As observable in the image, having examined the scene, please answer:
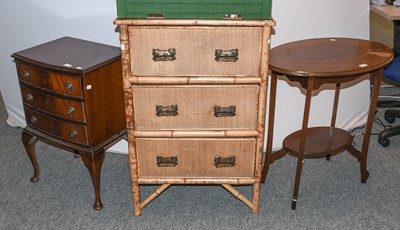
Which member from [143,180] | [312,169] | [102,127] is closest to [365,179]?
[312,169]

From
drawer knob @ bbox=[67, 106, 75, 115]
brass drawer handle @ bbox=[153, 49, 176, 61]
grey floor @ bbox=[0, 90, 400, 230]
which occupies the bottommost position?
grey floor @ bbox=[0, 90, 400, 230]

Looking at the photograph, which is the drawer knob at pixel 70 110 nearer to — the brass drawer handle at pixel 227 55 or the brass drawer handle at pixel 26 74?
the brass drawer handle at pixel 26 74

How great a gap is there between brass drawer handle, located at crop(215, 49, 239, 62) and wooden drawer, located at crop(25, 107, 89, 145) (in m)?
0.81

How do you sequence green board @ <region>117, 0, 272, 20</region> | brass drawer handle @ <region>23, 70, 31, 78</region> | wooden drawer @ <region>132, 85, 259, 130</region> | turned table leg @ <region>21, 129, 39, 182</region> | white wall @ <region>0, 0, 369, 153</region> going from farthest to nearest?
white wall @ <region>0, 0, 369, 153</region> < turned table leg @ <region>21, 129, 39, 182</region> < brass drawer handle @ <region>23, 70, 31, 78</region> < wooden drawer @ <region>132, 85, 259, 130</region> < green board @ <region>117, 0, 272, 20</region>

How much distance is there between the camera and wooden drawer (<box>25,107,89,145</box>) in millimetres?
2498

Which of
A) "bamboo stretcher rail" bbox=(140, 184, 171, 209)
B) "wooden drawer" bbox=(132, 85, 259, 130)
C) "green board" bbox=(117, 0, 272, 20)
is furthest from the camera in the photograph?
"bamboo stretcher rail" bbox=(140, 184, 171, 209)

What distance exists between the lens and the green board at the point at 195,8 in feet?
6.94

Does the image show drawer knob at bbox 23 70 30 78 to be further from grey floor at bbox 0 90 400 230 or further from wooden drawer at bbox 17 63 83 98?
grey floor at bbox 0 90 400 230

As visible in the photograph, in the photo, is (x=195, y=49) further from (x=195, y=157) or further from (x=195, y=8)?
(x=195, y=157)

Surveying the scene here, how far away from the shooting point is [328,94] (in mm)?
3252

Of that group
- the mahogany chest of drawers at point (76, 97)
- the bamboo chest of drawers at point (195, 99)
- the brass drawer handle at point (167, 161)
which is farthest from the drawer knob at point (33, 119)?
the brass drawer handle at point (167, 161)

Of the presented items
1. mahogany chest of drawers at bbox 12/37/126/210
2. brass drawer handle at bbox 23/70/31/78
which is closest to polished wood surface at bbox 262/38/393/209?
mahogany chest of drawers at bbox 12/37/126/210

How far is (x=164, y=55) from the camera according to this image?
2.21 meters

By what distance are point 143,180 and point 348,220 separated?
114 cm
